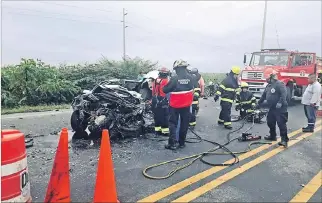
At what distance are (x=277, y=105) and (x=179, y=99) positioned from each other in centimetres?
208

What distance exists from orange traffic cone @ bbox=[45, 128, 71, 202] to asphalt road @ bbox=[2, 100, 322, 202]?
1.28ft

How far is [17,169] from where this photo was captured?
2492mm

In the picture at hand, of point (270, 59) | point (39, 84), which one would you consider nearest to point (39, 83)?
point (39, 84)

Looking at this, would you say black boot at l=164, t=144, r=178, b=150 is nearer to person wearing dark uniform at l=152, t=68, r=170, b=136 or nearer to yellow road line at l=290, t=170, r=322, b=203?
person wearing dark uniform at l=152, t=68, r=170, b=136

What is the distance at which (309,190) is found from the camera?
369 cm

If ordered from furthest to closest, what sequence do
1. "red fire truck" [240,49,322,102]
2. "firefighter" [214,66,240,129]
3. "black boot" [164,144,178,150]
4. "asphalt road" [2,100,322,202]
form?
"red fire truck" [240,49,322,102] < "firefighter" [214,66,240,129] < "black boot" [164,144,178,150] < "asphalt road" [2,100,322,202]

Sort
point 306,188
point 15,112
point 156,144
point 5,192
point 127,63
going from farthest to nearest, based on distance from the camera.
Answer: point 127,63, point 15,112, point 156,144, point 306,188, point 5,192

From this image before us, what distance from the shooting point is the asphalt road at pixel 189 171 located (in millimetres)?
3420

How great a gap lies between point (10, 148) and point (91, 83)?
38.7 feet

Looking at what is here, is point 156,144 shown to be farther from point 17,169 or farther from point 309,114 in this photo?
point 309,114

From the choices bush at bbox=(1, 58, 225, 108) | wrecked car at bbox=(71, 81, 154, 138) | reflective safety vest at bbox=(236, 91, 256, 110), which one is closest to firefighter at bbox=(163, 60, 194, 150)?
wrecked car at bbox=(71, 81, 154, 138)

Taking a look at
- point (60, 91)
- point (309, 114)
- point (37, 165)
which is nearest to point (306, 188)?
point (37, 165)

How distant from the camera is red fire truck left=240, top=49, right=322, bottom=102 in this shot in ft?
42.3

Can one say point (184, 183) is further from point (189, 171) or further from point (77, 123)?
point (77, 123)
